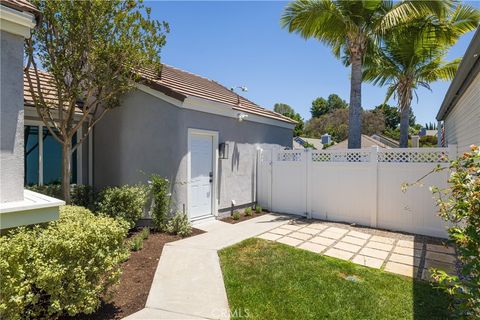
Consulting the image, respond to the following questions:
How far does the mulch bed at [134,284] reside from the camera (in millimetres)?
3922


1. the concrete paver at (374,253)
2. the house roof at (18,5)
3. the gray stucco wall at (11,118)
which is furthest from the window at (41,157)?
the concrete paver at (374,253)

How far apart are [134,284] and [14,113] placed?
3176 millimetres

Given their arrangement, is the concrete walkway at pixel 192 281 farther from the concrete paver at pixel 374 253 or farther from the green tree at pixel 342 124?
the green tree at pixel 342 124

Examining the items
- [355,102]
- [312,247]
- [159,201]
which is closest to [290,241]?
[312,247]

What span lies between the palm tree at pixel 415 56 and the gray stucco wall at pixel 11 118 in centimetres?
1043

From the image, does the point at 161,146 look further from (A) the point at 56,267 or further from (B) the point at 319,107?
(B) the point at 319,107

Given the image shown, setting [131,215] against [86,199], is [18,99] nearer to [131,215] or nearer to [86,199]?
[131,215]

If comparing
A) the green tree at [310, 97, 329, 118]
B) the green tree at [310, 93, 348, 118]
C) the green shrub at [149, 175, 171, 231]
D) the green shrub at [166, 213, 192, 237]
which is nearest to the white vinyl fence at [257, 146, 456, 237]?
the green shrub at [166, 213, 192, 237]

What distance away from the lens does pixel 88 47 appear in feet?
22.2

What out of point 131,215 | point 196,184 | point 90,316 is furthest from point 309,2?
point 90,316

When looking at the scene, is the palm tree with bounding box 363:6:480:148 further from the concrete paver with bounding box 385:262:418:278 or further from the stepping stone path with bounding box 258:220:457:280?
the concrete paver with bounding box 385:262:418:278

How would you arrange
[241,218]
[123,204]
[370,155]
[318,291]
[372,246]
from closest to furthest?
[318,291] < [372,246] < [123,204] < [370,155] < [241,218]

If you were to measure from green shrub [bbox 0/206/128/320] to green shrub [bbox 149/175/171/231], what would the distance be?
3.71 m

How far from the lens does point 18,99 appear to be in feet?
13.3
